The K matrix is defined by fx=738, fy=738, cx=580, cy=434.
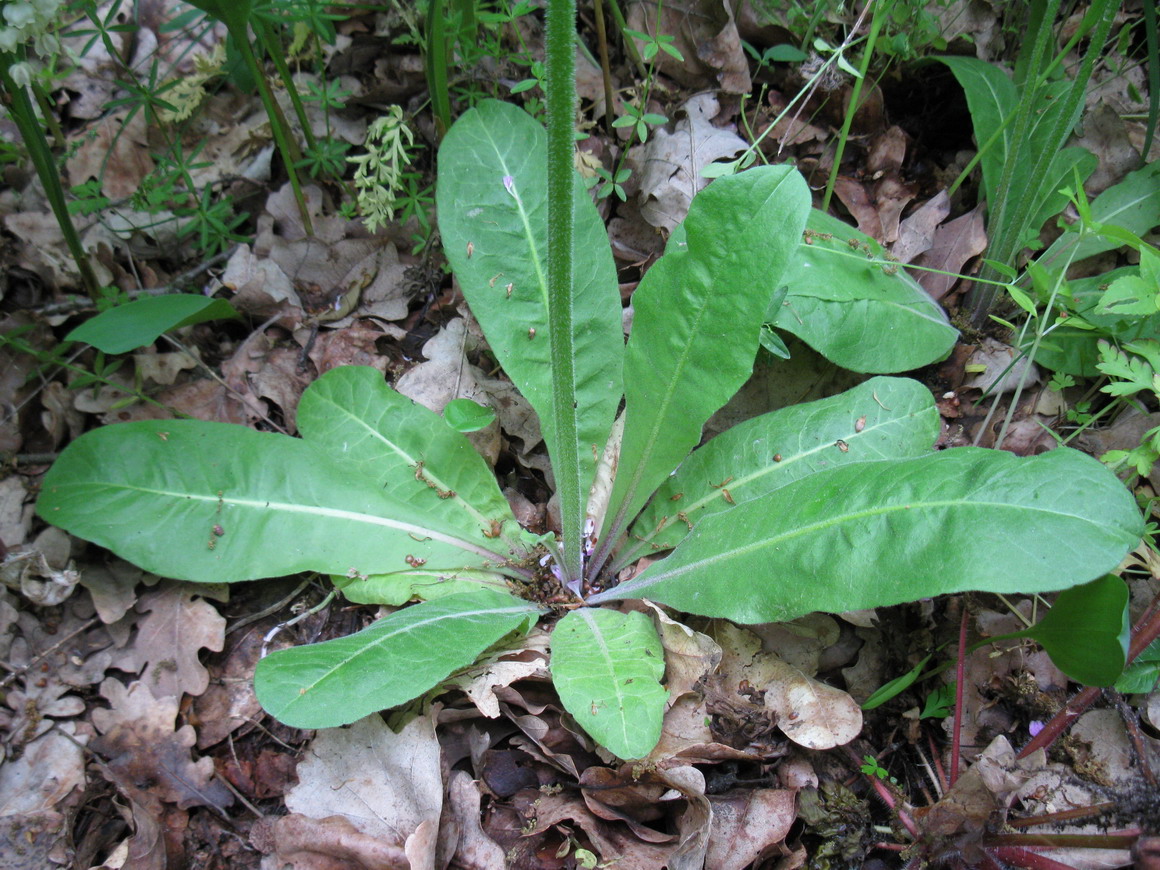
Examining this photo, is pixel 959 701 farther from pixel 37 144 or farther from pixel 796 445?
→ pixel 37 144

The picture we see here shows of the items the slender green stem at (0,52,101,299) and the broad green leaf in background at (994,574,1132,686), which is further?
the slender green stem at (0,52,101,299)

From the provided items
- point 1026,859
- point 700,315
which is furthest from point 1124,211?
point 1026,859

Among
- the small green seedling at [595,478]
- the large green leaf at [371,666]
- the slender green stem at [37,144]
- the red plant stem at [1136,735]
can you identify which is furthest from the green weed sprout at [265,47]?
the red plant stem at [1136,735]

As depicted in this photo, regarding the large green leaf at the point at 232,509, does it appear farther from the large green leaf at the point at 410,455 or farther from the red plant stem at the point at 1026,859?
the red plant stem at the point at 1026,859

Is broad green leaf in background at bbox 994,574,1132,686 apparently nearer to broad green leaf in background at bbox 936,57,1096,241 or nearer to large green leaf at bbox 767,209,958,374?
large green leaf at bbox 767,209,958,374

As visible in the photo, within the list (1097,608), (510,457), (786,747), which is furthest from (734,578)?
(510,457)

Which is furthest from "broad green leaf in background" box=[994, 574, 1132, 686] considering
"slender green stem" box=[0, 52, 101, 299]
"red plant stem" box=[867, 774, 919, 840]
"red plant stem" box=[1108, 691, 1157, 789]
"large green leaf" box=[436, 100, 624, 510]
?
"slender green stem" box=[0, 52, 101, 299]
